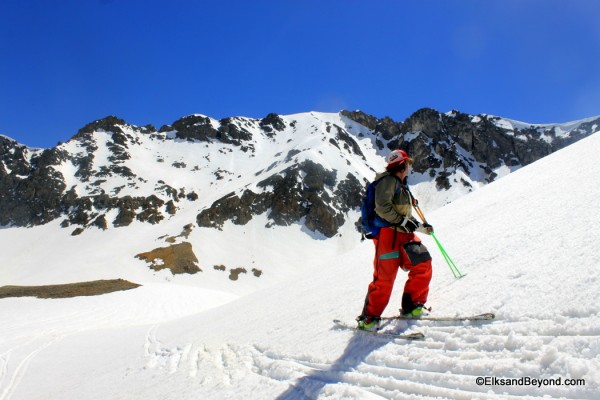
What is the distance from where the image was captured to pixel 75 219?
94188 mm

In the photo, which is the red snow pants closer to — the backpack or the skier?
the skier

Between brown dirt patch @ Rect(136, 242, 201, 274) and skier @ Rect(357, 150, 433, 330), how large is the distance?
229 feet

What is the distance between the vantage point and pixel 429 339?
4.17 metres

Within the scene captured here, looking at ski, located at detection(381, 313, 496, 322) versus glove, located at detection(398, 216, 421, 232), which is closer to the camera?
ski, located at detection(381, 313, 496, 322)

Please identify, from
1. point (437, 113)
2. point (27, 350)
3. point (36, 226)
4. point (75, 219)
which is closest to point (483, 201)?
point (27, 350)

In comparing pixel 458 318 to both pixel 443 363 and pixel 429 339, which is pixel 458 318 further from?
pixel 443 363

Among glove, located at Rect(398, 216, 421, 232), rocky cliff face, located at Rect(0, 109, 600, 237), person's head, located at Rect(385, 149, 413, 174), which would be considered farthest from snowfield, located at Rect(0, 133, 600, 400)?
rocky cliff face, located at Rect(0, 109, 600, 237)

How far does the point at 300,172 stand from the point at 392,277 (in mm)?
94169

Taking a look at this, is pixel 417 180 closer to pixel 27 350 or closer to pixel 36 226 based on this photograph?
pixel 36 226

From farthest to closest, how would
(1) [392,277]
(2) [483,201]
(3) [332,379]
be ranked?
(2) [483,201] → (1) [392,277] → (3) [332,379]

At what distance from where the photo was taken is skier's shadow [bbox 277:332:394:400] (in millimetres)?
4125

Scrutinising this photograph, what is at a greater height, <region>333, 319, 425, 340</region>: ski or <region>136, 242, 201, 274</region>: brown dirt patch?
<region>136, 242, 201, 274</region>: brown dirt patch

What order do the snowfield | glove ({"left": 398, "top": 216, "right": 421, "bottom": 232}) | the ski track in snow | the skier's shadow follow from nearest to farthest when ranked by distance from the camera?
the ski track in snow < the snowfield < the skier's shadow < glove ({"left": 398, "top": 216, "right": 421, "bottom": 232})

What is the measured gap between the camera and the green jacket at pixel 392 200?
4844mm
